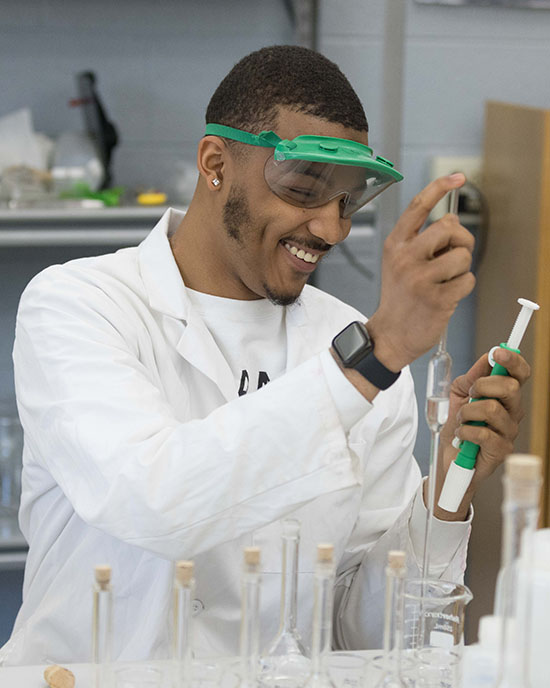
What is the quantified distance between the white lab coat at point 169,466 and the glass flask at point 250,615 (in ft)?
0.74

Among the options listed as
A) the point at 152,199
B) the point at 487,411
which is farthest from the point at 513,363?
the point at 152,199

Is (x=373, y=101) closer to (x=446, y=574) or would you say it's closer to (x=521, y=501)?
(x=446, y=574)

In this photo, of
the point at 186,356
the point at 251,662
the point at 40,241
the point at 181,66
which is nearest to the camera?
the point at 251,662

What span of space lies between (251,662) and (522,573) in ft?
0.89

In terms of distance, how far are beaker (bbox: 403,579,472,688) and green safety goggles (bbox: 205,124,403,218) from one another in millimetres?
599

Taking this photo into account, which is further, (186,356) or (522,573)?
(186,356)

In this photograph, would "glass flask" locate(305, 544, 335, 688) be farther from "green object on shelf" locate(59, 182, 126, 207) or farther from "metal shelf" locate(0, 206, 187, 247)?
"green object on shelf" locate(59, 182, 126, 207)

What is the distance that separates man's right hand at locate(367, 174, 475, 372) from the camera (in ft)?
3.43

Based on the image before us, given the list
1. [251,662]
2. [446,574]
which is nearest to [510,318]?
[446,574]

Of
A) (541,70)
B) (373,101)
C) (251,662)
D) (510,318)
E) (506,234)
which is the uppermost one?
(541,70)

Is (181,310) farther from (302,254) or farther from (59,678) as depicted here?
(59,678)

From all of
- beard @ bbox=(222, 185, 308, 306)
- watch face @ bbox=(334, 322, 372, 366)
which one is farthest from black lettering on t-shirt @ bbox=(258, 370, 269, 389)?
watch face @ bbox=(334, 322, 372, 366)

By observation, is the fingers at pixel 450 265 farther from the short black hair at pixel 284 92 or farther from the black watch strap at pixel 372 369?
the short black hair at pixel 284 92

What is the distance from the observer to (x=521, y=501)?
76cm
